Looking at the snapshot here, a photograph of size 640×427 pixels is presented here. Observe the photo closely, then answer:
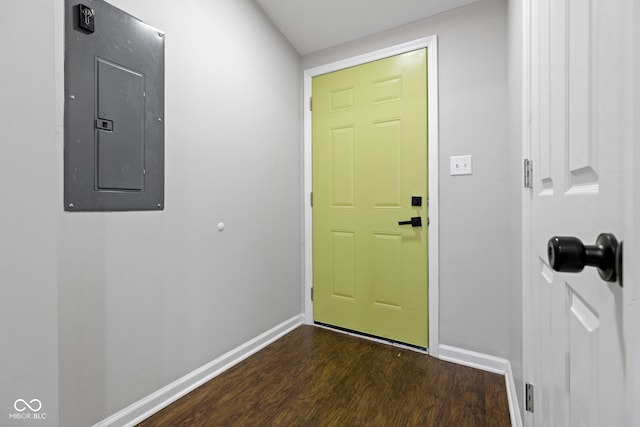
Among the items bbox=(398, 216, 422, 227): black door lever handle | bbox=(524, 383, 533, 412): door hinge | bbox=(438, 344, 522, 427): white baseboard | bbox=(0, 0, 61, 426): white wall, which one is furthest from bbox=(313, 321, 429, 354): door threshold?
bbox=(0, 0, 61, 426): white wall

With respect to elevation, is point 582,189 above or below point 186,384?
above

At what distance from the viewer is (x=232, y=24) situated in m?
1.89

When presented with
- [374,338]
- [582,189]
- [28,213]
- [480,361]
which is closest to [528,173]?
[582,189]

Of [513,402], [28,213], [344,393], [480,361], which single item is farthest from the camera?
[480,361]

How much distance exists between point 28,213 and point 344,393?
160cm

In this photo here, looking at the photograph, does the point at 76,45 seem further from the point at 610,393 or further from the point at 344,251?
the point at 344,251

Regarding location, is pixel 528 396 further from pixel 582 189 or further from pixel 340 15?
pixel 340 15

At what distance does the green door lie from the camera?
2.05 m

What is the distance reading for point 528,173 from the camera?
1069 mm

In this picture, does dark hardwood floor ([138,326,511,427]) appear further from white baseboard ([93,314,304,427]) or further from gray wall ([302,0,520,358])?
gray wall ([302,0,520,358])

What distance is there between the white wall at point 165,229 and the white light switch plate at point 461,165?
1227 millimetres

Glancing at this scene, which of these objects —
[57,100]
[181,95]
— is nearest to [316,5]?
[181,95]

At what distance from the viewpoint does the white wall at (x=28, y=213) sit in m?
0.97

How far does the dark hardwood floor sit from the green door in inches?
12.1
